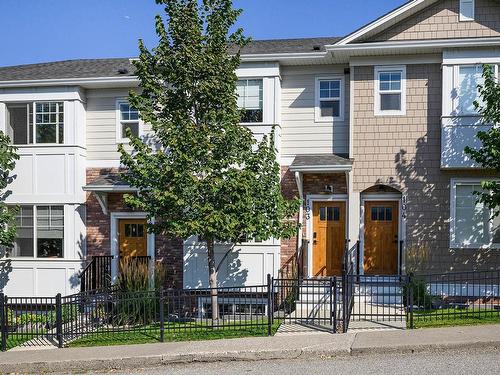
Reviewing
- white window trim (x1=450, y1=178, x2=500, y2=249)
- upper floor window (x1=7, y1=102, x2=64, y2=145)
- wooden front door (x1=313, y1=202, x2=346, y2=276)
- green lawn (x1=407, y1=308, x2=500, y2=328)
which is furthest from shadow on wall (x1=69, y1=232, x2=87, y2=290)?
white window trim (x1=450, y1=178, x2=500, y2=249)

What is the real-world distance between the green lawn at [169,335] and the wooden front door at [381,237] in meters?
4.15

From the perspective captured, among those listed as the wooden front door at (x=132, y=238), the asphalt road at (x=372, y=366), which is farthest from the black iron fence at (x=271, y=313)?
the wooden front door at (x=132, y=238)

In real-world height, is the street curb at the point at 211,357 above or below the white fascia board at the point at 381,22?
below

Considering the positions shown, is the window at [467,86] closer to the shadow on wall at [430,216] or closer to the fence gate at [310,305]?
the shadow on wall at [430,216]

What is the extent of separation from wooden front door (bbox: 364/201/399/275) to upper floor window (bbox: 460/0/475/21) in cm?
501

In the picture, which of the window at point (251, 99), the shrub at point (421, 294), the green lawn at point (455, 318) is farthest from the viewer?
the window at point (251, 99)

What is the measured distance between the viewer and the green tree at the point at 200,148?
1268 centimetres

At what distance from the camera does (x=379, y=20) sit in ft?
48.0

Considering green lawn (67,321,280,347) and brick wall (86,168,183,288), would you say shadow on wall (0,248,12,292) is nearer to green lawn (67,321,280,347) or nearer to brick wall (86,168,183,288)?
brick wall (86,168,183,288)

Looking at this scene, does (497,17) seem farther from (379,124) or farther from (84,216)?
(84,216)

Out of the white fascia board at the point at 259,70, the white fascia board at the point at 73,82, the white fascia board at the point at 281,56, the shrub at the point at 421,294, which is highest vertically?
the white fascia board at the point at 281,56

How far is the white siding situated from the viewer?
15664 mm

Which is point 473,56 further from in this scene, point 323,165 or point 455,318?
point 455,318

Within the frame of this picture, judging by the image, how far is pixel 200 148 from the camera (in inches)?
500
